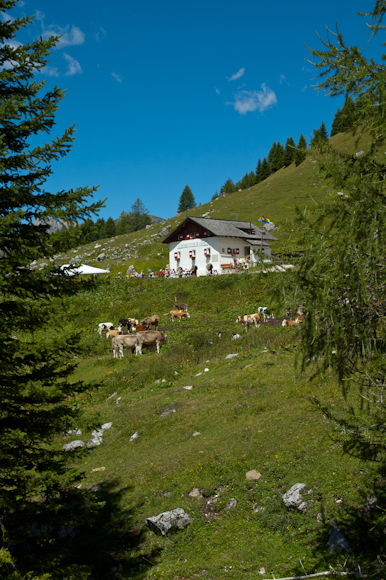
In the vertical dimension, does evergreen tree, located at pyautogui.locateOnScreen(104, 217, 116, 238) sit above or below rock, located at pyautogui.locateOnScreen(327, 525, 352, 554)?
above

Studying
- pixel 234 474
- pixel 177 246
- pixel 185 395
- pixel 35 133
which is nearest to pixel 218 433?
pixel 234 474

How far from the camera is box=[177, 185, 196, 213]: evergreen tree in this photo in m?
144

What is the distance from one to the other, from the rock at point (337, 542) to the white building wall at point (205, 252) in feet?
151

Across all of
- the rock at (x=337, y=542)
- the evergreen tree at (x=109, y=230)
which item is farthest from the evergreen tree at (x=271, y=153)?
the rock at (x=337, y=542)

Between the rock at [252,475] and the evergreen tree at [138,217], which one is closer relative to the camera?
the rock at [252,475]

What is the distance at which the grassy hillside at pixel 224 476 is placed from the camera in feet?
23.5

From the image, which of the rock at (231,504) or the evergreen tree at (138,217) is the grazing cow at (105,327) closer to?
the rock at (231,504)

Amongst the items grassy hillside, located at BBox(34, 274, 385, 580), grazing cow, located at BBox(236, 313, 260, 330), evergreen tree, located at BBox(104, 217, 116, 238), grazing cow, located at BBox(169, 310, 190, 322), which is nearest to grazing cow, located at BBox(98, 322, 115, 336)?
grazing cow, located at BBox(169, 310, 190, 322)

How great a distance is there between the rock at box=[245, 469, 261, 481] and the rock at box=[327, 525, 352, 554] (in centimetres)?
257

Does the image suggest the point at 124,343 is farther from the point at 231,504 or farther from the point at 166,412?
the point at 231,504

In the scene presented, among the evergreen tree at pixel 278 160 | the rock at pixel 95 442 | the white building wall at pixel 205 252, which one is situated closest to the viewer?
the rock at pixel 95 442

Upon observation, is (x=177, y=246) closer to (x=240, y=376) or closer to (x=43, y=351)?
(x=240, y=376)

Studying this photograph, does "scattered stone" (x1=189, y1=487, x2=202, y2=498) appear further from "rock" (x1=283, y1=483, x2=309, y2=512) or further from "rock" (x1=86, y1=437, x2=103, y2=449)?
"rock" (x1=86, y1=437, x2=103, y2=449)

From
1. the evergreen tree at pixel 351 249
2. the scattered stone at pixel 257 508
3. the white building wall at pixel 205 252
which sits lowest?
the scattered stone at pixel 257 508
